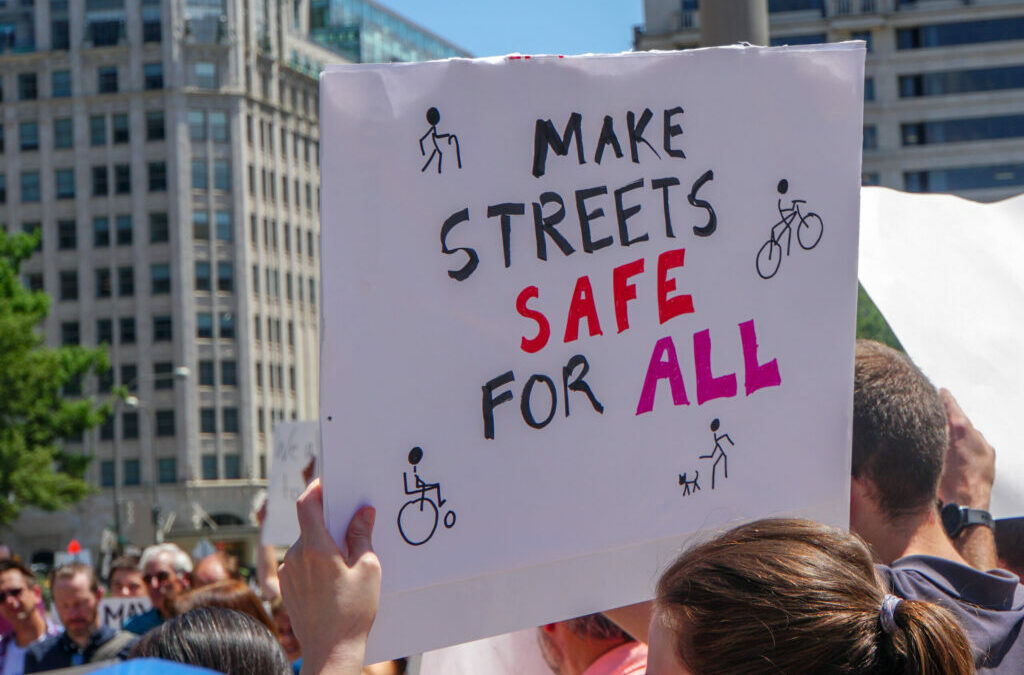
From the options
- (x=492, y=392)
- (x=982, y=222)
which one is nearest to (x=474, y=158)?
(x=492, y=392)

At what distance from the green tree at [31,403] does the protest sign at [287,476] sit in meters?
22.2

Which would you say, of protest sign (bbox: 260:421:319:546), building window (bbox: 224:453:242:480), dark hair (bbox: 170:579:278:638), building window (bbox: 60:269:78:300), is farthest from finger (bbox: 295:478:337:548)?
building window (bbox: 60:269:78:300)

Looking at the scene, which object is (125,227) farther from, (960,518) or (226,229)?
(960,518)

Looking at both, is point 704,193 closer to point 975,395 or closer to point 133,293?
point 975,395

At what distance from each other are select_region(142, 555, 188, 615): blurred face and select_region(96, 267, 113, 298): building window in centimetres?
6232

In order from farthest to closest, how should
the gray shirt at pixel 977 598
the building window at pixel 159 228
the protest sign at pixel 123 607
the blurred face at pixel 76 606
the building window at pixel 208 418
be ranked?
1. the building window at pixel 159 228
2. the building window at pixel 208 418
3. the protest sign at pixel 123 607
4. the blurred face at pixel 76 606
5. the gray shirt at pixel 977 598

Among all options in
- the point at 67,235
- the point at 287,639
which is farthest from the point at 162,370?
the point at 287,639

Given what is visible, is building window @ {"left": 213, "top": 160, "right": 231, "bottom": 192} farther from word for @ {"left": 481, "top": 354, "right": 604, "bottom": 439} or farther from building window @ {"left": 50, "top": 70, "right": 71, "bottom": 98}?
word for @ {"left": 481, "top": 354, "right": 604, "bottom": 439}

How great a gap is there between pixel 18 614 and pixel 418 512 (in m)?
5.21

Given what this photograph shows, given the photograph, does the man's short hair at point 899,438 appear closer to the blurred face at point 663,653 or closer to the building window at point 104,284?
the blurred face at point 663,653

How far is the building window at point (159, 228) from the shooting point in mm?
66938

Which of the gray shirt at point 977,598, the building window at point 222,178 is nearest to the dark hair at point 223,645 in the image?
the gray shirt at point 977,598

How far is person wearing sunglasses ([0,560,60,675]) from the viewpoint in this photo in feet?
22.2

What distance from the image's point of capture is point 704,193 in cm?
251
